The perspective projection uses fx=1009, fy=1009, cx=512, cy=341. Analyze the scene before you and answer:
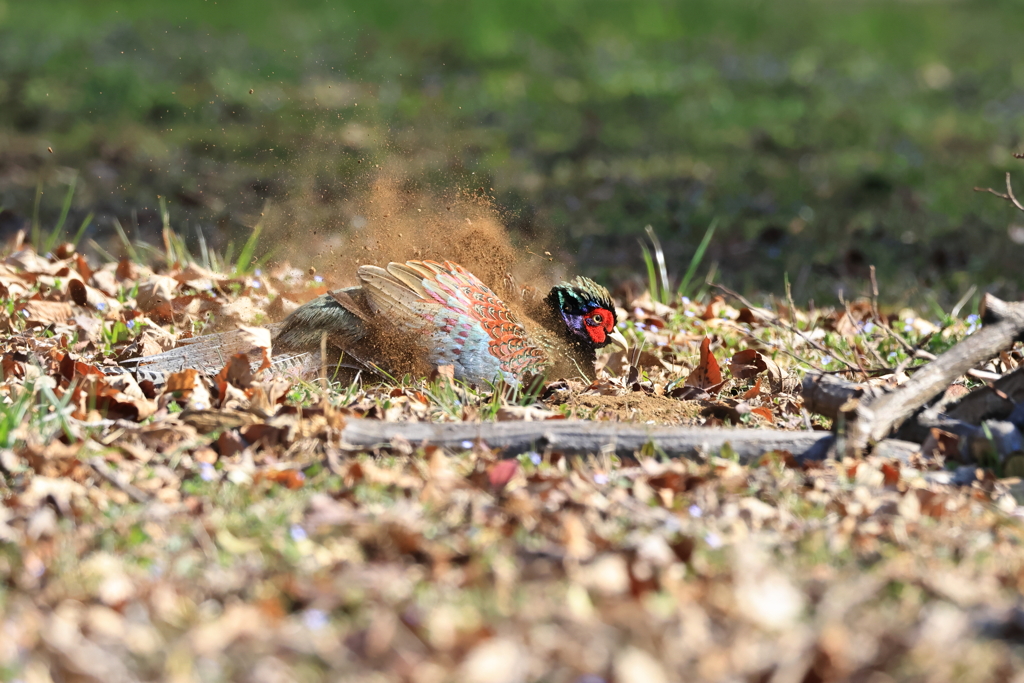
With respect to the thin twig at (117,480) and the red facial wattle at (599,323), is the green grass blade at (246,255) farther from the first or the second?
the thin twig at (117,480)

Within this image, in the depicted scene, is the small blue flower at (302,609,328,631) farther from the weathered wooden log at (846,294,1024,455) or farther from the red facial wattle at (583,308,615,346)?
the red facial wattle at (583,308,615,346)

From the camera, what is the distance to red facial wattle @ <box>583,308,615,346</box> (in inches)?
149

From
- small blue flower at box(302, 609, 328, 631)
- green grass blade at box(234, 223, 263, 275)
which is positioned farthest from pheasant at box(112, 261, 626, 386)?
small blue flower at box(302, 609, 328, 631)

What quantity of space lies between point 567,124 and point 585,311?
592cm

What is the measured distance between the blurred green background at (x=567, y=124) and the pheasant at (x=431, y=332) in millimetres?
807

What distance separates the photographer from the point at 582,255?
6.39 metres

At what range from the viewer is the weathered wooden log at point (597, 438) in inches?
112

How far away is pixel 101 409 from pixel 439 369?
111 cm

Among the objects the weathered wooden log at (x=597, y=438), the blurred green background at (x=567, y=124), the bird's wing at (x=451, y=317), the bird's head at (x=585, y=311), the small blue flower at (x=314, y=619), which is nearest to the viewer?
the small blue flower at (x=314, y=619)

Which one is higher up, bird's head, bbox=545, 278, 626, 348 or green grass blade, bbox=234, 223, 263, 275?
bird's head, bbox=545, 278, 626, 348

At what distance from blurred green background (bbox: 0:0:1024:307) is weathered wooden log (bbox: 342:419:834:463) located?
1.75 metres

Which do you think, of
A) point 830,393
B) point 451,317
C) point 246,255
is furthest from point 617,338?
point 246,255

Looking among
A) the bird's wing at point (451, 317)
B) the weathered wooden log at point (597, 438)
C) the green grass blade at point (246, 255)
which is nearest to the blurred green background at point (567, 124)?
the green grass blade at point (246, 255)

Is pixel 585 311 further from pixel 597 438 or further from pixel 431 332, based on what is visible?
pixel 597 438
